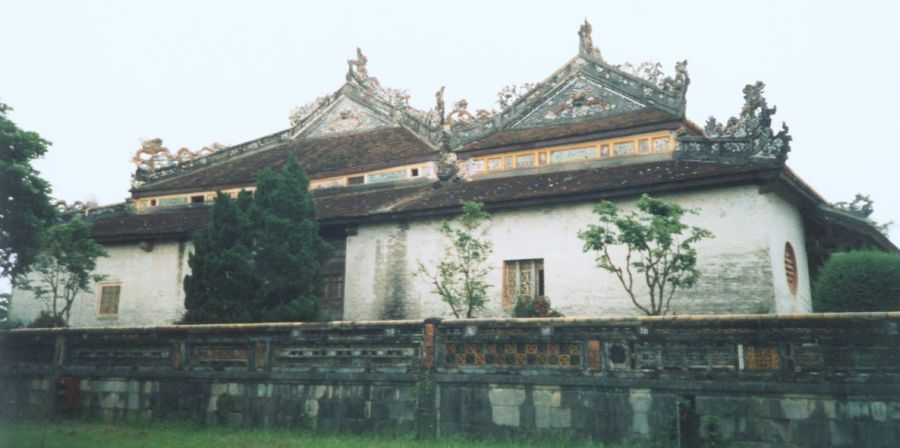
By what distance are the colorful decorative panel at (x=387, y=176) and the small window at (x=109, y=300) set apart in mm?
7682

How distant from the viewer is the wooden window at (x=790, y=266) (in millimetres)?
15394

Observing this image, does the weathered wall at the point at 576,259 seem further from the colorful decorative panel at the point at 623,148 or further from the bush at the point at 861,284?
the colorful decorative panel at the point at 623,148

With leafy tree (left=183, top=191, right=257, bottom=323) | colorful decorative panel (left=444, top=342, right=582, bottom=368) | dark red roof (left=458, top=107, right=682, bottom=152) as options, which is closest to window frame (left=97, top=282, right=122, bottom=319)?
leafy tree (left=183, top=191, right=257, bottom=323)

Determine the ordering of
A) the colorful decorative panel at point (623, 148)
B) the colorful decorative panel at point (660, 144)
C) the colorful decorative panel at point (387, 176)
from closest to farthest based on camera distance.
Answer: the colorful decorative panel at point (660, 144) < the colorful decorative panel at point (623, 148) < the colorful decorative panel at point (387, 176)

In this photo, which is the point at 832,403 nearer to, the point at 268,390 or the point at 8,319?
the point at 268,390

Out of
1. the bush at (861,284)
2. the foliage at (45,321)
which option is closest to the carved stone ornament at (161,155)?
the foliage at (45,321)

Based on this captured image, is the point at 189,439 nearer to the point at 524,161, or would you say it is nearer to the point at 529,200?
the point at 529,200

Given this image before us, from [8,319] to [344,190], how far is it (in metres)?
10.5

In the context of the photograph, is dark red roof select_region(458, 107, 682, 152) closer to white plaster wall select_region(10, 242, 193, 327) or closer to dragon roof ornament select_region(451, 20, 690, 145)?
dragon roof ornament select_region(451, 20, 690, 145)

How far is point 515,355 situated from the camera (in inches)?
424

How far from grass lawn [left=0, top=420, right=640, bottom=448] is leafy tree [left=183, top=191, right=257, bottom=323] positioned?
338 cm

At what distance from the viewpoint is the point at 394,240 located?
18.0 meters

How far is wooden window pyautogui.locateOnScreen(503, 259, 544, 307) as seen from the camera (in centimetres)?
1644

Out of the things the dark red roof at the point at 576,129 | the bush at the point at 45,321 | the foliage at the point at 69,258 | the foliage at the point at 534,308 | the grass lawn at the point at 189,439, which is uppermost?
the dark red roof at the point at 576,129
